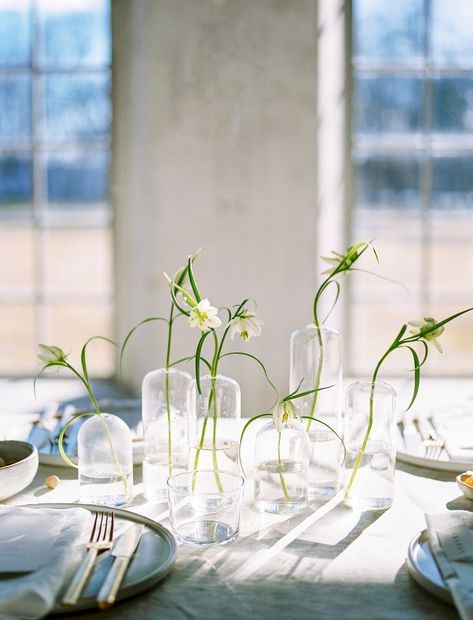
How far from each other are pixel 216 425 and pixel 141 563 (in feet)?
0.95

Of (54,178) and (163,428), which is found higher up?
(54,178)

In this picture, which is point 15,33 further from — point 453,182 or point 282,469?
point 282,469

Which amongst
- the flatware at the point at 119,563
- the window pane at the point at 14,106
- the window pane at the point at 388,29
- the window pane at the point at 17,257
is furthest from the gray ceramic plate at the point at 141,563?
the window pane at the point at 388,29

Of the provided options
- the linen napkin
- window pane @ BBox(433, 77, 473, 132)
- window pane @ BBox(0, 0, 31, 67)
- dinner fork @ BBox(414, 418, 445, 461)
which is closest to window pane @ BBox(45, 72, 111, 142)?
window pane @ BBox(0, 0, 31, 67)

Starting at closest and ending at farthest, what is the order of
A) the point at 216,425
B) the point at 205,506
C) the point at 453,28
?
the point at 205,506
the point at 216,425
the point at 453,28

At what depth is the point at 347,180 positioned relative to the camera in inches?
112

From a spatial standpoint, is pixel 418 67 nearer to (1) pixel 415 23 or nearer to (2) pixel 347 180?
(1) pixel 415 23

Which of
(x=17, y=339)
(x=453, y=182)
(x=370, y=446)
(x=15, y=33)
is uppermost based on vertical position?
(x=15, y=33)

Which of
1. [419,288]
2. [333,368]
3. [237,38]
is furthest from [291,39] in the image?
[333,368]

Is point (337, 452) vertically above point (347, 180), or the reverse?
point (347, 180)

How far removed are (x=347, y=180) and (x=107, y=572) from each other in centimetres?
203

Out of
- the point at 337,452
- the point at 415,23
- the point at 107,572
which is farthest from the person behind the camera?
the point at 415,23

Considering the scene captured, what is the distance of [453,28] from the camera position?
9.12 feet

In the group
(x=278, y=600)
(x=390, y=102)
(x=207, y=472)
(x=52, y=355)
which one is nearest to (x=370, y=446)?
(x=207, y=472)
